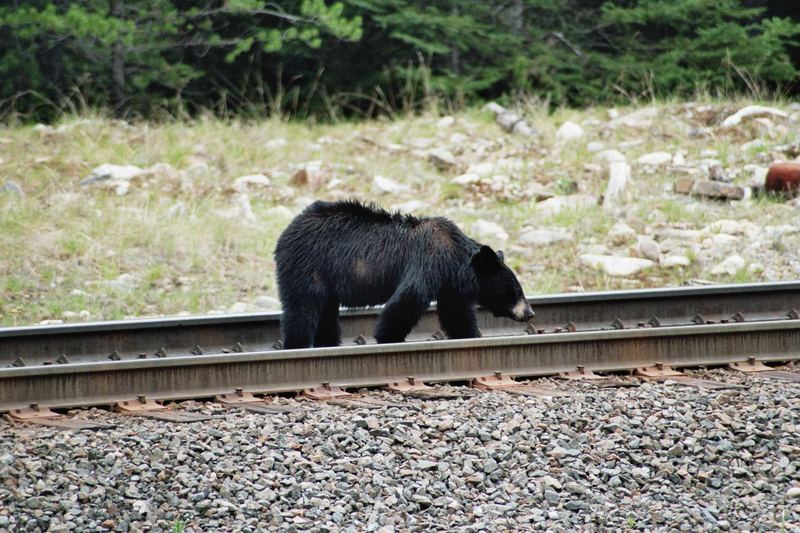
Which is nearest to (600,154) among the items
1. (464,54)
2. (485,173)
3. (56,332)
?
(485,173)

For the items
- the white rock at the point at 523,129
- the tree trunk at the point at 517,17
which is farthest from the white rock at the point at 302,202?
the tree trunk at the point at 517,17

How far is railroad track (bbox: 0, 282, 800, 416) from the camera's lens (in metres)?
6.02

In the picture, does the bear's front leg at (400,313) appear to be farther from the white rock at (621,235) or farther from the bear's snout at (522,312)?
the white rock at (621,235)

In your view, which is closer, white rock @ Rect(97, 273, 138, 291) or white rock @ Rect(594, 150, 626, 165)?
white rock @ Rect(97, 273, 138, 291)

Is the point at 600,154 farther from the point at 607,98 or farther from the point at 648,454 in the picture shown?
the point at 648,454

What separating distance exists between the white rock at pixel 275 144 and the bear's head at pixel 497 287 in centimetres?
797

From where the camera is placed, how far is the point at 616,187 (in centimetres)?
1239

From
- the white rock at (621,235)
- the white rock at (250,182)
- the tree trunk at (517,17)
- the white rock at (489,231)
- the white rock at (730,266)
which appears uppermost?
the tree trunk at (517,17)

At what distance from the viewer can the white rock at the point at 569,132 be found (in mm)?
14940

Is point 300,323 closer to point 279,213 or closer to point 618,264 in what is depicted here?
point 618,264

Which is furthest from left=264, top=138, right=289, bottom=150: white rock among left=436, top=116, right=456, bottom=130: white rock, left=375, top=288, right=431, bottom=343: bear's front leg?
left=375, top=288, right=431, bottom=343: bear's front leg

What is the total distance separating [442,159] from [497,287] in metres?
7.07

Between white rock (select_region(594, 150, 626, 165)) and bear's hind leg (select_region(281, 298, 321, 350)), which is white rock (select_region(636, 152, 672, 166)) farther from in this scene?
bear's hind leg (select_region(281, 298, 321, 350))

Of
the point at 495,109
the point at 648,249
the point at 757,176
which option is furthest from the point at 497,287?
the point at 495,109
